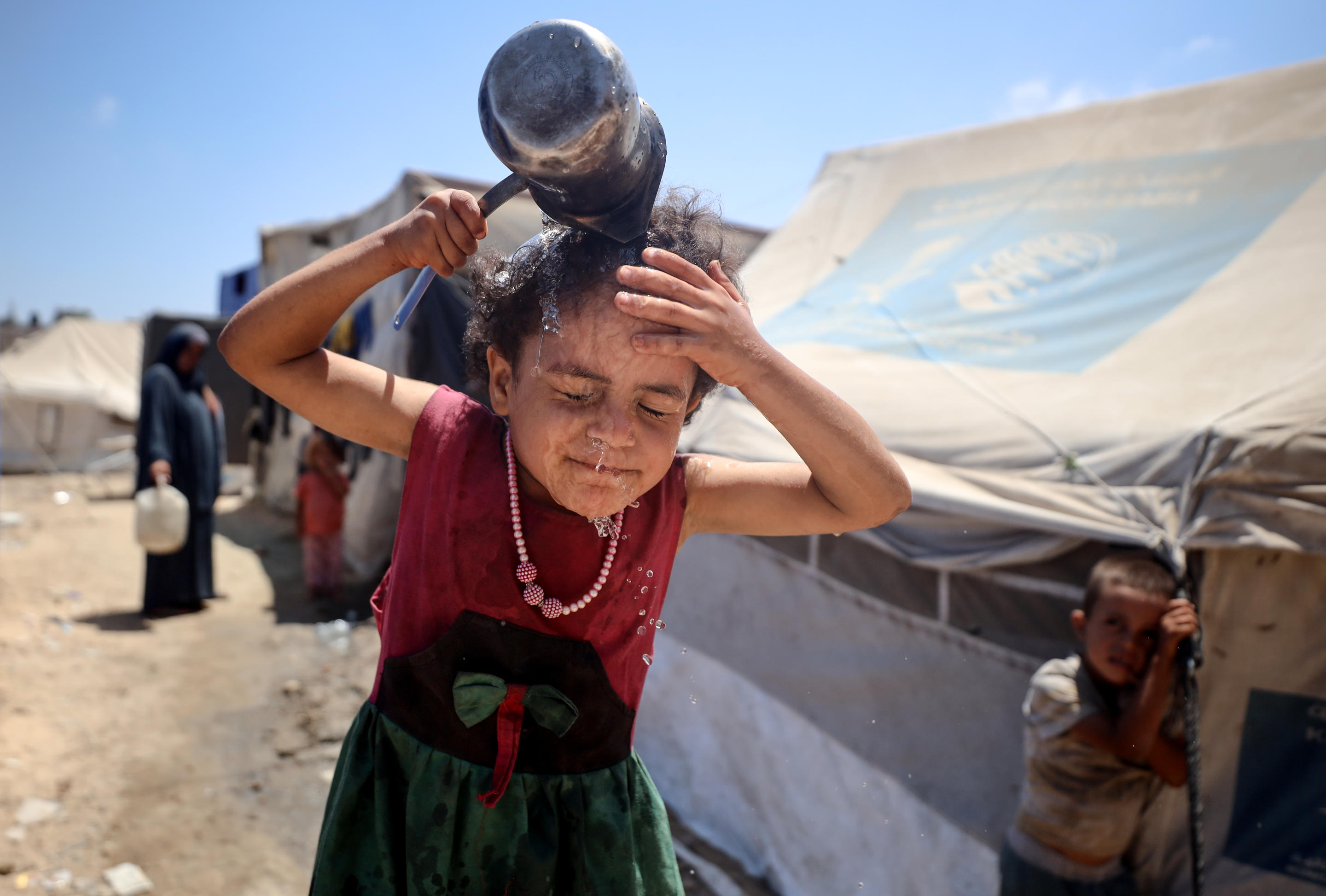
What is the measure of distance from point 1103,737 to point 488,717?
5.82ft

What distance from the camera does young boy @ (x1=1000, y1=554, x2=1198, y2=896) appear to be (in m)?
2.15

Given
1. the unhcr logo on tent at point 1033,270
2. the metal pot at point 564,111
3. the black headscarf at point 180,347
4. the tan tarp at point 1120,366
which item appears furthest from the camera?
the black headscarf at point 180,347

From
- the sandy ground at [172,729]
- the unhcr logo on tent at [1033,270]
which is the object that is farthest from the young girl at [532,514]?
the unhcr logo on tent at [1033,270]

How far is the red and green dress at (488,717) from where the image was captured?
1.19 metres

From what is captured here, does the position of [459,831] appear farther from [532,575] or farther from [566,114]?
[566,114]

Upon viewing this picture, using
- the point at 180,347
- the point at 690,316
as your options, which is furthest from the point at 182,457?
the point at 690,316

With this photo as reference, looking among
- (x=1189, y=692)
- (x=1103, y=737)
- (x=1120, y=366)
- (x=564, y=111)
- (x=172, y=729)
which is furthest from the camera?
(x=172, y=729)

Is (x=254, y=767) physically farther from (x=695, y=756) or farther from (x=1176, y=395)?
(x=1176, y=395)

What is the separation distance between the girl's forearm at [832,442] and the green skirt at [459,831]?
568mm

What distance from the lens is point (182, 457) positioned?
6.01 m

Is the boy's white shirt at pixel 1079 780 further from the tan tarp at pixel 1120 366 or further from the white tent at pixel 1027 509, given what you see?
the tan tarp at pixel 1120 366

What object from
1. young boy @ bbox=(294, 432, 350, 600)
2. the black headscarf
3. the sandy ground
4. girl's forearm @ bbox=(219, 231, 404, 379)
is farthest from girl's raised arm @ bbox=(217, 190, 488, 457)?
the black headscarf

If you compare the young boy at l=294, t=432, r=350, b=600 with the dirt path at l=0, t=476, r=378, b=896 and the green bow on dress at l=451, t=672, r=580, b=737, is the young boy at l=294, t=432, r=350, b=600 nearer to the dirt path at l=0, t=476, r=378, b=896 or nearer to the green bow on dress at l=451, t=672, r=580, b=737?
the dirt path at l=0, t=476, r=378, b=896

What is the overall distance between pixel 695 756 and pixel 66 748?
2.85m
